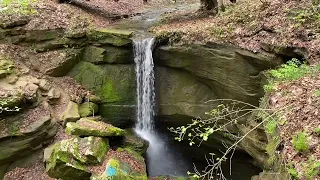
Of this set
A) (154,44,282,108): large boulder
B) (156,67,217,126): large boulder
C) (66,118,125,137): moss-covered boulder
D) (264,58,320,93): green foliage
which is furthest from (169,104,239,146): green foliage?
(66,118,125,137): moss-covered boulder

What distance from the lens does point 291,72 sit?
6.92 meters

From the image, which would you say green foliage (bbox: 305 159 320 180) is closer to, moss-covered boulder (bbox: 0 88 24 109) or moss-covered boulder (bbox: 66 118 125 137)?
moss-covered boulder (bbox: 66 118 125 137)

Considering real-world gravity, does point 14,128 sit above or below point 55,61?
below

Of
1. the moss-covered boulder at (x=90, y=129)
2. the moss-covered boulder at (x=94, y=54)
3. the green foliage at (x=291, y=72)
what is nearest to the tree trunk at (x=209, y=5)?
the moss-covered boulder at (x=94, y=54)

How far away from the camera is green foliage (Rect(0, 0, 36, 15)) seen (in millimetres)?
10781

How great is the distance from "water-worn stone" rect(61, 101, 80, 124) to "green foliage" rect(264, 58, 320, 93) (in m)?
5.86

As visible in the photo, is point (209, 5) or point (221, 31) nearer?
point (221, 31)

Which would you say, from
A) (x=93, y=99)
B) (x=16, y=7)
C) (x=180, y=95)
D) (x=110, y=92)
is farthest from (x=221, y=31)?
(x=16, y=7)

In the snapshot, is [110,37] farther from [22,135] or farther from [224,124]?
[224,124]

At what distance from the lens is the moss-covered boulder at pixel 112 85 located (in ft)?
34.7

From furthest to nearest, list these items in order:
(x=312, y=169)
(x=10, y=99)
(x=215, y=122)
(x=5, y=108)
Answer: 1. (x=10, y=99)
2. (x=5, y=108)
3. (x=215, y=122)
4. (x=312, y=169)

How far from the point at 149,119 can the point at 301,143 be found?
21.3 ft

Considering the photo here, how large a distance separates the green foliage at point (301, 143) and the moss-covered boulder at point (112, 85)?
21.6ft

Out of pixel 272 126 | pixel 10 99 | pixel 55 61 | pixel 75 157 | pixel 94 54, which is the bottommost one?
pixel 75 157
